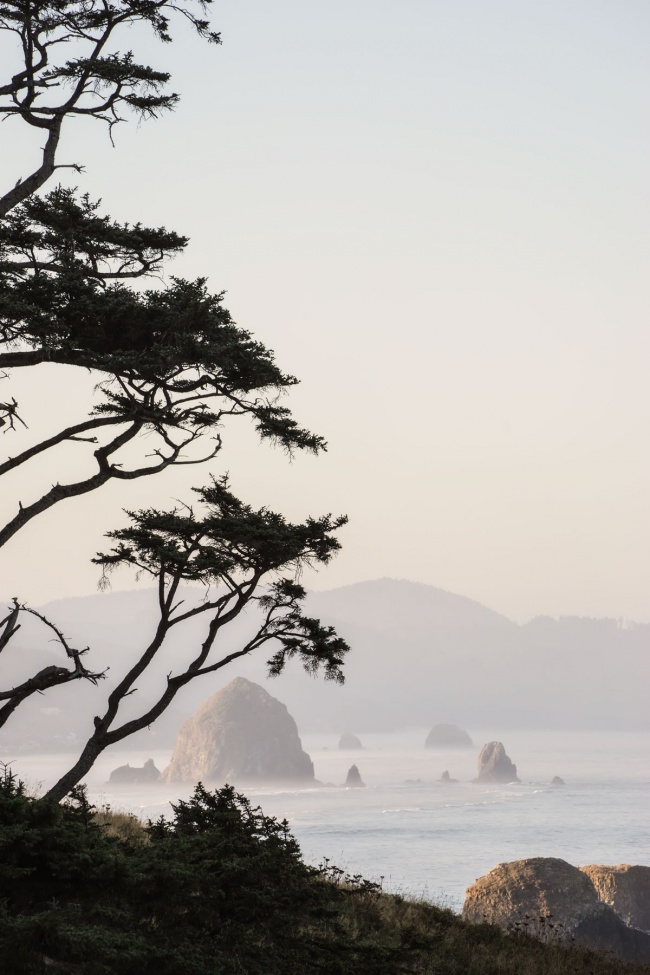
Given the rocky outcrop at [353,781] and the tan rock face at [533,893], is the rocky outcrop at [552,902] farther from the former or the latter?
the rocky outcrop at [353,781]

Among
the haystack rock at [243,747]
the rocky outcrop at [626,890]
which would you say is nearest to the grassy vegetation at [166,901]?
the rocky outcrop at [626,890]

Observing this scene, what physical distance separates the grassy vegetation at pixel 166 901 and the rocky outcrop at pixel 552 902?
18887 mm

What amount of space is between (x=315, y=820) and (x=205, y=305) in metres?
130

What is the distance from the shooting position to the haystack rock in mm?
194500

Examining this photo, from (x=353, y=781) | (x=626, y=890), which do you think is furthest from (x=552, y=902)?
(x=353, y=781)

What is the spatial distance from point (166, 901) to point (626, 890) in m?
36.8

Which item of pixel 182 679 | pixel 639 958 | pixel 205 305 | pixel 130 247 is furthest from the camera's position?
pixel 639 958

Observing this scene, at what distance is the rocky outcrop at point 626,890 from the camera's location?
37.4 m

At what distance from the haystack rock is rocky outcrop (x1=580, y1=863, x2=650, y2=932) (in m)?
159

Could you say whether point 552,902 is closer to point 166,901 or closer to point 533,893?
point 533,893

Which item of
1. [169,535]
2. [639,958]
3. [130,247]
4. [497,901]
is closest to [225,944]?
[169,535]

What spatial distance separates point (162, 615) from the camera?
54.6 ft


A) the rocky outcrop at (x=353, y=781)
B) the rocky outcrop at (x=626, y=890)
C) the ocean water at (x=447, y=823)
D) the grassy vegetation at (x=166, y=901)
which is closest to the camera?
the grassy vegetation at (x=166, y=901)

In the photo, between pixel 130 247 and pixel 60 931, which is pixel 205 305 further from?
pixel 60 931
